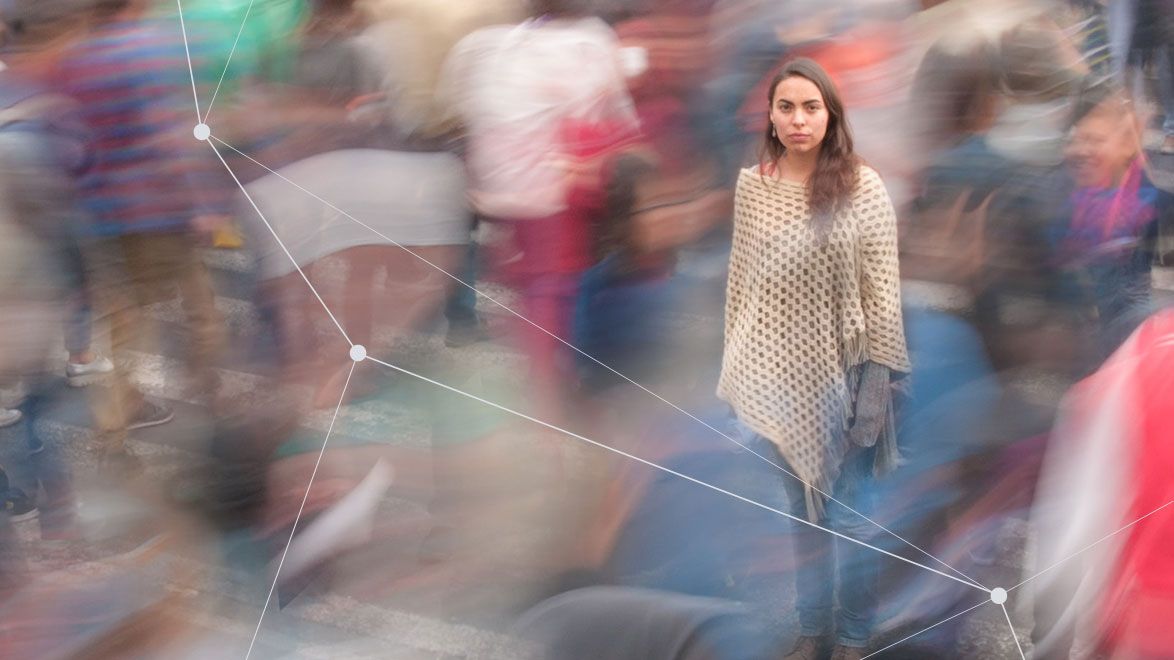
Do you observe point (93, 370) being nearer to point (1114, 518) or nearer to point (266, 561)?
point (266, 561)

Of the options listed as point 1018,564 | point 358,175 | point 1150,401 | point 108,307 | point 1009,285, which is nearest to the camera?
point 1150,401

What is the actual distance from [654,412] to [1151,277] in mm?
635

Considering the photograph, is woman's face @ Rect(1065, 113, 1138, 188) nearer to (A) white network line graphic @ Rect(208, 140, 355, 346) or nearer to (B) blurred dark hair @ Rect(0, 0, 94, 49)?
(A) white network line graphic @ Rect(208, 140, 355, 346)

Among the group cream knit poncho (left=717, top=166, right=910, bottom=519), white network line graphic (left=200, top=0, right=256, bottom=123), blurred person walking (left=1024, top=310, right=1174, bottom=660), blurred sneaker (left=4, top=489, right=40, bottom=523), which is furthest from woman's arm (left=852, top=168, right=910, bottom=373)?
blurred sneaker (left=4, top=489, right=40, bottom=523)

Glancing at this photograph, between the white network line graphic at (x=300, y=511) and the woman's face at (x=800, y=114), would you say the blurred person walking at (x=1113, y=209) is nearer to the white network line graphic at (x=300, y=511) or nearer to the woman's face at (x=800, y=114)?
the woman's face at (x=800, y=114)

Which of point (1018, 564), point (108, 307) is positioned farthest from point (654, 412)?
point (108, 307)

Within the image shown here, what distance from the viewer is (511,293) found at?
2.08m

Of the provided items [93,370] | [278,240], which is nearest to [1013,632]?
[278,240]

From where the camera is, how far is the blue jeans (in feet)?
5.91

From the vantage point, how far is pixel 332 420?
210 cm

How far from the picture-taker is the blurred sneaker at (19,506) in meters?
2.13

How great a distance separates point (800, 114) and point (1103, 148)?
0.43 m

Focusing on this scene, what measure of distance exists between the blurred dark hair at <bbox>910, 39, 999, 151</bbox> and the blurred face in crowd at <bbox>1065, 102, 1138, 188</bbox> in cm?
13

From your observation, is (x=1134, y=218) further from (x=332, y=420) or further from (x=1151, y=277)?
(x=332, y=420)
